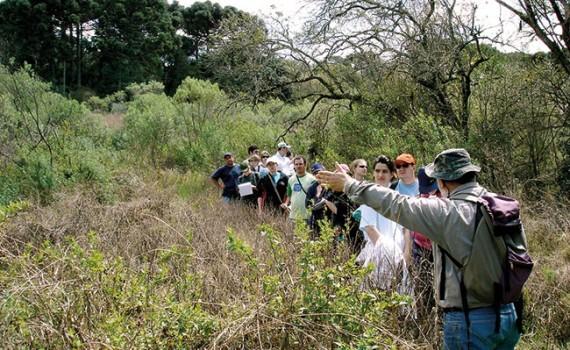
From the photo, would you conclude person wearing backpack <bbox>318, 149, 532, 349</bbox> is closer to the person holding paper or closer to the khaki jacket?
the khaki jacket

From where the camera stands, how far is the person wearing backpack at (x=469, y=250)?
2.43m

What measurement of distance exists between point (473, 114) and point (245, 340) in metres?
A: 8.33

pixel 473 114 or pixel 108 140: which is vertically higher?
pixel 473 114

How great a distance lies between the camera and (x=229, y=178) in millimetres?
8711

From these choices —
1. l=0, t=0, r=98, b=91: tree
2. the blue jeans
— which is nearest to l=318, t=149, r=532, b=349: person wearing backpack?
the blue jeans

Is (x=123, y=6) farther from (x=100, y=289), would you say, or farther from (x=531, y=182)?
(x=100, y=289)

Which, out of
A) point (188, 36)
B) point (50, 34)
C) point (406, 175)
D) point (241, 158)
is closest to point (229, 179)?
point (406, 175)

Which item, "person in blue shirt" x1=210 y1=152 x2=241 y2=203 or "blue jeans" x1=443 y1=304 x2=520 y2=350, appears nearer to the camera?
"blue jeans" x1=443 y1=304 x2=520 y2=350

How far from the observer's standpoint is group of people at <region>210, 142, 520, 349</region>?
98.0 inches

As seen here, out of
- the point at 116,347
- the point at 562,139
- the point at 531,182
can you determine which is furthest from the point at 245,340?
the point at 562,139

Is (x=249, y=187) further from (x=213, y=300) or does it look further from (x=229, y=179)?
(x=213, y=300)

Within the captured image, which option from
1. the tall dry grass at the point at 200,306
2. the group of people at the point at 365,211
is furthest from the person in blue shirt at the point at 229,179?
the tall dry grass at the point at 200,306

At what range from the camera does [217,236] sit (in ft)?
17.7

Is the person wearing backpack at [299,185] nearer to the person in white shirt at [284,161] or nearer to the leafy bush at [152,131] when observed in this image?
the person in white shirt at [284,161]
